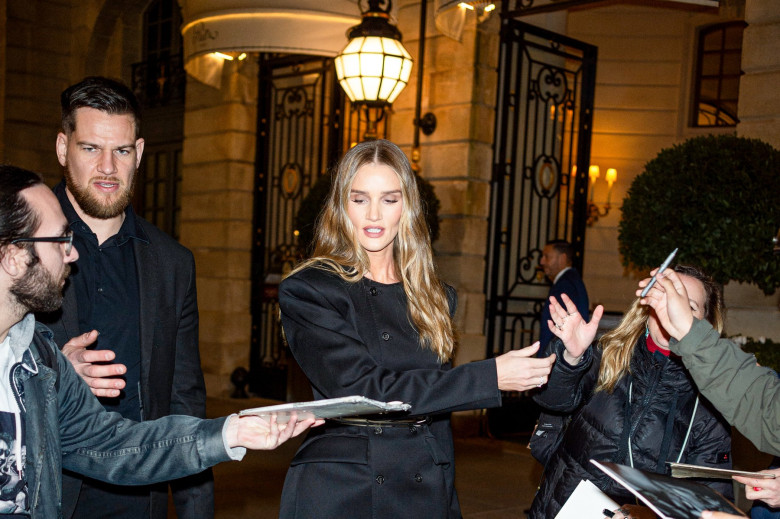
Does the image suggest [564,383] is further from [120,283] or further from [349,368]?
[120,283]

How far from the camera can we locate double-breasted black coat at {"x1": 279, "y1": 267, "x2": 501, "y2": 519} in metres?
2.52

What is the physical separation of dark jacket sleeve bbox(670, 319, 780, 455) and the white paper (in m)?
0.45

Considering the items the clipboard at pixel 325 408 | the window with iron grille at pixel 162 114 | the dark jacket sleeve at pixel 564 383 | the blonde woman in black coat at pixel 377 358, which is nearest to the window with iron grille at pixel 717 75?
the window with iron grille at pixel 162 114

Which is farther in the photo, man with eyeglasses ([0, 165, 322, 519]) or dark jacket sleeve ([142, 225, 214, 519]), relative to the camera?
dark jacket sleeve ([142, 225, 214, 519])

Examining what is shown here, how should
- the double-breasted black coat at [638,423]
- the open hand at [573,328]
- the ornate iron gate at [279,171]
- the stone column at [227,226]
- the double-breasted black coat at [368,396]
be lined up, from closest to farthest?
the double-breasted black coat at [368,396], the open hand at [573,328], the double-breasted black coat at [638,423], the ornate iron gate at [279,171], the stone column at [227,226]

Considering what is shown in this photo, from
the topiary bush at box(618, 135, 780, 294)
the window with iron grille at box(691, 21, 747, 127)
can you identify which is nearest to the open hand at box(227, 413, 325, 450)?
the topiary bush at box(618, 135, 780, 294)

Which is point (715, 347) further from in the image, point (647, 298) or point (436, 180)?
point (436, 180)

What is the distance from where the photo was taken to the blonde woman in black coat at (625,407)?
281 centimetres

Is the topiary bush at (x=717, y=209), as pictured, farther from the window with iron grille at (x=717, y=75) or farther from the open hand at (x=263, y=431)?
the window with iron grille at (x=717, y=75)

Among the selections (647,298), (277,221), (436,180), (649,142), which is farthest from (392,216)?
(649,142)

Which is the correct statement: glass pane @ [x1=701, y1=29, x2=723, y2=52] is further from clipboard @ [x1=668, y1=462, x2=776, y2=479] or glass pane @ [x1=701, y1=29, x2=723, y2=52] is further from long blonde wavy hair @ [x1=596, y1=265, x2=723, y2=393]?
clipboard @ [x1=668, y1=462, x2=776, y2=479]

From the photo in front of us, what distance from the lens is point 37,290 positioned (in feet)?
6.82

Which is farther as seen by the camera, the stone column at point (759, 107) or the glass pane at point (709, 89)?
the glass pane at point (709, 89)

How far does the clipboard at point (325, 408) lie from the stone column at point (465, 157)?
6.37 m
